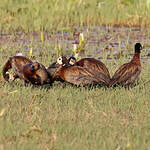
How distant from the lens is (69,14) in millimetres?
15836

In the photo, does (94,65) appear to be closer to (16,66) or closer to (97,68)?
(97,68)

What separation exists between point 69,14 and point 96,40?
2498mm

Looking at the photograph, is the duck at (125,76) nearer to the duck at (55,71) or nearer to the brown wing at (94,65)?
the brown wing at (94,65)

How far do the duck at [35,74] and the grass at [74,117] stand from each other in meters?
0.13

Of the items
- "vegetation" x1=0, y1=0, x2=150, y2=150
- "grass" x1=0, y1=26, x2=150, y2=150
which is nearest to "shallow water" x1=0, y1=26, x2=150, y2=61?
"vegetation" x1=0, y1=0, x2=150, y2=150

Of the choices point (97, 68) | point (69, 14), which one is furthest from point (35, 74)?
point (69, 14)

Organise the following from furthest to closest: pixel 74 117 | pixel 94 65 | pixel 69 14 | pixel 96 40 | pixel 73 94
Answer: pixel 69 14 → pixel 96 40 → pixel 94 65 → pixel 73 94 → pixel 74 117

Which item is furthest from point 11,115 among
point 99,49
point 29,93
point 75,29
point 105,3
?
point 105,3

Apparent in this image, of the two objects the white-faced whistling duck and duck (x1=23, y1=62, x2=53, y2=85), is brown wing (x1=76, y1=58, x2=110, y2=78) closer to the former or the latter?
duck (x1=23, y1=62, x2=53, y2=85)

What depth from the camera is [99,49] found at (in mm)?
12680

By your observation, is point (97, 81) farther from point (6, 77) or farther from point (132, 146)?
point (132, 146)

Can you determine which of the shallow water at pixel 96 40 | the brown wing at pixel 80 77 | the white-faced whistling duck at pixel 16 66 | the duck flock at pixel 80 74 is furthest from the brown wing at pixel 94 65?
the shallow water at pixel 96 40

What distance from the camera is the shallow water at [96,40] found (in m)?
12.3

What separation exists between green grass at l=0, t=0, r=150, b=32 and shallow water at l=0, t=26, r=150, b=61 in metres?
0.40
